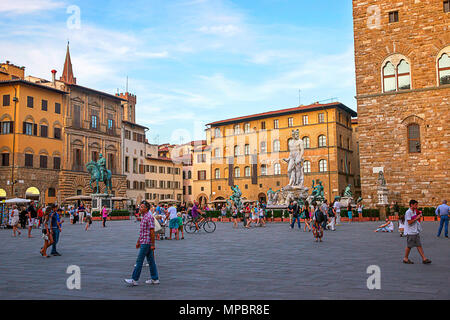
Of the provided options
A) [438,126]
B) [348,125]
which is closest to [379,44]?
[438,126]

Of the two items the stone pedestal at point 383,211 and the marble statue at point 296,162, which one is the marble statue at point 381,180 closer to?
the stone pedestal at point 383,211

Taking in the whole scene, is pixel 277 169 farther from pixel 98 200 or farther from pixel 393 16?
pixel 393 16

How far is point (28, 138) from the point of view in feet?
150

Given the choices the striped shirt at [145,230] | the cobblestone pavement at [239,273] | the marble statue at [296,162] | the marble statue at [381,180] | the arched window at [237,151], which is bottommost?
the cobblestone pavement at [239,273]

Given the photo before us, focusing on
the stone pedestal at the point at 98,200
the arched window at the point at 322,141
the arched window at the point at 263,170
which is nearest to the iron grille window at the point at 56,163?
the stone pedestal at the point at 98,200

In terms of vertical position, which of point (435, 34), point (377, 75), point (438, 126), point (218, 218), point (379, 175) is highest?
point (435, 34)

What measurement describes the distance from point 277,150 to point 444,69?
1262 inches

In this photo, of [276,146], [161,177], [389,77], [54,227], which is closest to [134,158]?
[161,177]

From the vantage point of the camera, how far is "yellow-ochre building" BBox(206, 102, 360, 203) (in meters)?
54.5

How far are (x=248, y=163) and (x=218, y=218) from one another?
27.0 m

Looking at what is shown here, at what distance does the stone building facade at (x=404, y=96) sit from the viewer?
2805 centimetres

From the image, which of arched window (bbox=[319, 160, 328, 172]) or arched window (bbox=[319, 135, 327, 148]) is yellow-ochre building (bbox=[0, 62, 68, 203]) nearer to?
arched window (bbox=[319, 160, 328, 172])

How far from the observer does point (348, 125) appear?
193 ft
